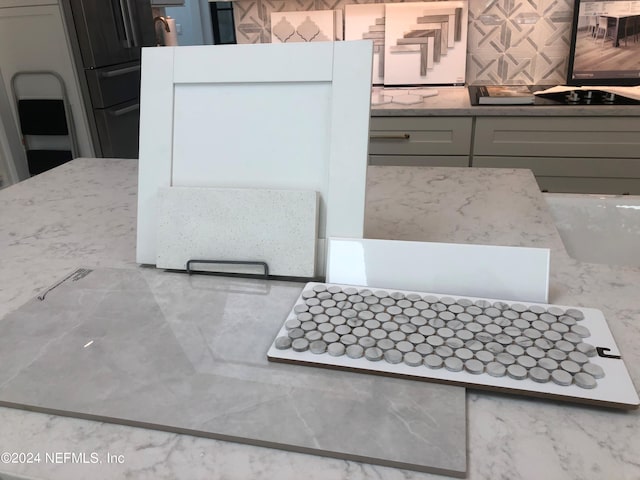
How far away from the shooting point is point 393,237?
971 millimetres

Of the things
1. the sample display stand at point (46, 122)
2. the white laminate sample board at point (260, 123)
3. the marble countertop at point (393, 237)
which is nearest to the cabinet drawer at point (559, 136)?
the marble countertop at point (393, 237)

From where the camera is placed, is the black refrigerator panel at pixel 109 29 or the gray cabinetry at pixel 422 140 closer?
the gray cabinetry at pixel 422 140

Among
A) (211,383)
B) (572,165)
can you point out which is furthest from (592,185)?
(211,383)

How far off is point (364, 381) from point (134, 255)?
0.54 metres

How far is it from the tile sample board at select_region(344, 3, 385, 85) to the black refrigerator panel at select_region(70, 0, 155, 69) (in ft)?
4.26

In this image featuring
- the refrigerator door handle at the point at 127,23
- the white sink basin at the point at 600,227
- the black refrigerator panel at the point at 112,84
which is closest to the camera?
the white sink basin at the point at 600,227

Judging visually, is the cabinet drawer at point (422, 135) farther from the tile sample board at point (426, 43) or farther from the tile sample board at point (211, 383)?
the tile sample board at point (211, 383)

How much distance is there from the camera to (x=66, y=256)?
94 centimetres

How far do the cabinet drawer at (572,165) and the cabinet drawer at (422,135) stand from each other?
11 cm

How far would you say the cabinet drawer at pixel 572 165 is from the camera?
208 cm

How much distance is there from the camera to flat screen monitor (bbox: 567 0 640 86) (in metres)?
2.22

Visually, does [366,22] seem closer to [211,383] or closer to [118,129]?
[118,129]

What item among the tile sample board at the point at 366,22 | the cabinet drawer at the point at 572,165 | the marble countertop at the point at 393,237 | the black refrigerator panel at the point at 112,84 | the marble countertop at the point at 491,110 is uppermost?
the tile sample board at the point at 366,22

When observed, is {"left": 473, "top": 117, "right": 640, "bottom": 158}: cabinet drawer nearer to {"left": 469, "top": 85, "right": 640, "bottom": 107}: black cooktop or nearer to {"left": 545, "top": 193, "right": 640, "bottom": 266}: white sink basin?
{"left": 469, "top": 85, "right": 640, "bottom": 107}: black cooktop
